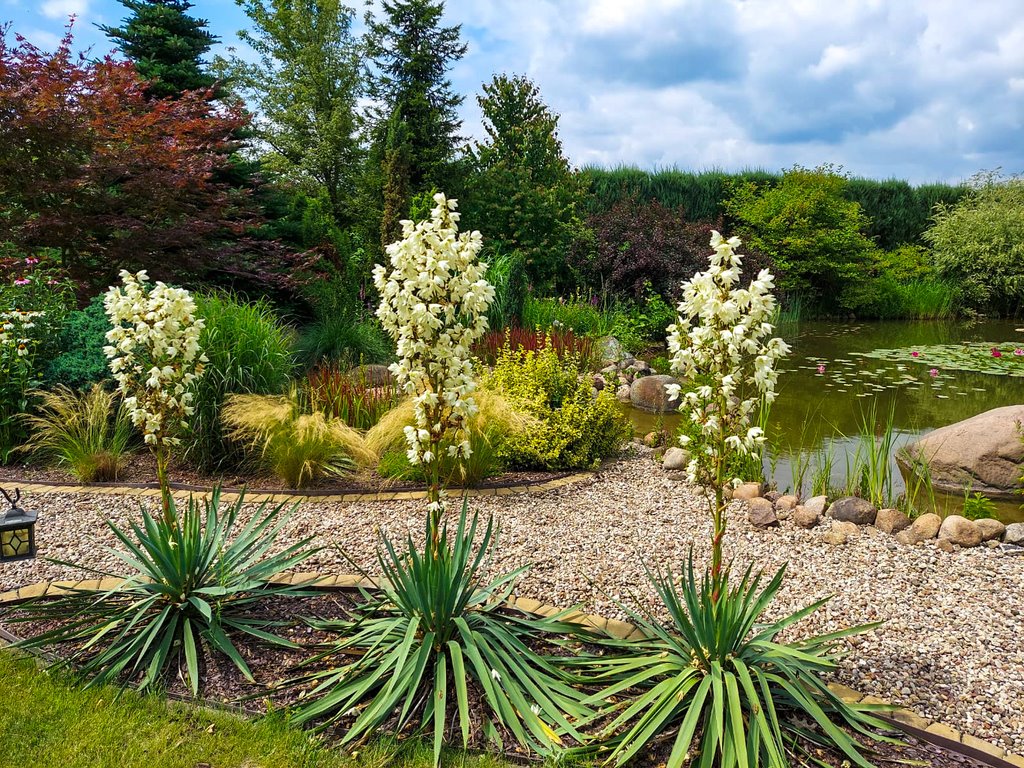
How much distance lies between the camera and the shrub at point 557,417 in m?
5.71

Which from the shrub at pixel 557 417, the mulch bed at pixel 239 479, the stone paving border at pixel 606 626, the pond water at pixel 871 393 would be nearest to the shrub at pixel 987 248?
the pond water at pixel 871 393

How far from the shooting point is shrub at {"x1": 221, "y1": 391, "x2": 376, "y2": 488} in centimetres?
530

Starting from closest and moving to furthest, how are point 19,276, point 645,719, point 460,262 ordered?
point 645,719 < point 460,262 < point 19,276

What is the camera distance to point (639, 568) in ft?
12.7

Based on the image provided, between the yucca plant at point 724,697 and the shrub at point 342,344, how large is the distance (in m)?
6.19

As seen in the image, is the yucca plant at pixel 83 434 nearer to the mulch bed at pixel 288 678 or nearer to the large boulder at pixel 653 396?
the mulch bed at pixel 288 678

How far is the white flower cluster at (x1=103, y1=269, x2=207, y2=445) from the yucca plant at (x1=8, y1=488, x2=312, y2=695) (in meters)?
0.53

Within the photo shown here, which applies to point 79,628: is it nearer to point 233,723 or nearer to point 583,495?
point 233,723

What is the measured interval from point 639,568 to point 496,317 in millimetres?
7456

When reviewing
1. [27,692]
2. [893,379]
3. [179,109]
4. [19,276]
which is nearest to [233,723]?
[27,692]

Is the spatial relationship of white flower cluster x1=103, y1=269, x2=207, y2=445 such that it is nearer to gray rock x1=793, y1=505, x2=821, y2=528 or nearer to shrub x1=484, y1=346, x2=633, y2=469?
shrub x1=484, y1=346, x2=633, y2=469

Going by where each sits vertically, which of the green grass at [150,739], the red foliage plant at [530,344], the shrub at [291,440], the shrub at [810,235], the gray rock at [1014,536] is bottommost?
the green grass at [150,739]

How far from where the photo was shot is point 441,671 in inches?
104

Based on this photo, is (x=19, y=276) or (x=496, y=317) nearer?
(x=19, y=276)
